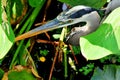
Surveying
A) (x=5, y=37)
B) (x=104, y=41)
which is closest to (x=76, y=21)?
(x=104, y=41)

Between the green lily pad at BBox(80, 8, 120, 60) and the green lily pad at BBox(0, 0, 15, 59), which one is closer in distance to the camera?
the green lily pad at BBox(80, 8, 120, 60)

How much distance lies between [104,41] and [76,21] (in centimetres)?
10

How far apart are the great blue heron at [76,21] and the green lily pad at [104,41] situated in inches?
2.7

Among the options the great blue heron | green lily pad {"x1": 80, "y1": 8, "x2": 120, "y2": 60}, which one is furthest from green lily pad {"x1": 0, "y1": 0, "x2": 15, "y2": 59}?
green lily pad {"x1": 80, "y1": 8, "x2": 120, "y2": 60}

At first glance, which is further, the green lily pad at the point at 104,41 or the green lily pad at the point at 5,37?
the green lily pad at the point at 5,37

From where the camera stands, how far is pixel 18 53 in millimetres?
1237

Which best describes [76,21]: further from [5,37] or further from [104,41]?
[5,37]

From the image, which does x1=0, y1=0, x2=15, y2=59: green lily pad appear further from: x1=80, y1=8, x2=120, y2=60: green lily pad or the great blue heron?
x1=80, y1=8, x2=120, y2=60: green lily pad

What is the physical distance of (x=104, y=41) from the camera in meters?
0.86

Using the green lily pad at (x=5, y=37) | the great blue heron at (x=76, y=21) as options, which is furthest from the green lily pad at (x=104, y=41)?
the green lily pad at (x=5, y=37)

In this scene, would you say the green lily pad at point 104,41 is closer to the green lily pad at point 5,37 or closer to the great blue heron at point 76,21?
the great blue heron at point 76,21

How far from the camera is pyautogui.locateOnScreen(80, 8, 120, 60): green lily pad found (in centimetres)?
83

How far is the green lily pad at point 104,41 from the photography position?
0.83 meters

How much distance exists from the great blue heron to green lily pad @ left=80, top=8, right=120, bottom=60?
0.07 m
